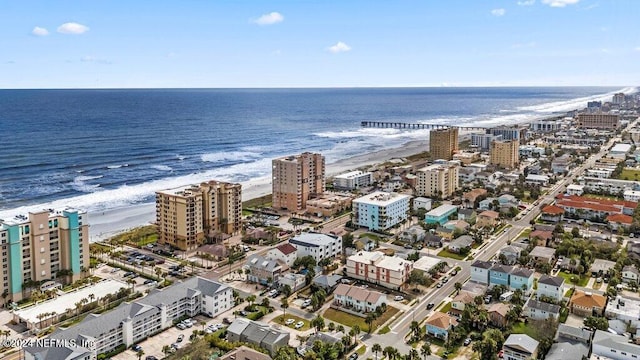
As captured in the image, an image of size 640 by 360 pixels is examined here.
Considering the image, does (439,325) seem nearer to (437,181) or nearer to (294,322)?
Result: (294,322)

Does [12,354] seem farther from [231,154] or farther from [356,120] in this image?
[356,120]

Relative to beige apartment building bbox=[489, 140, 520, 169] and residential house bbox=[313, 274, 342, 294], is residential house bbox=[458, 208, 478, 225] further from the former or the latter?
beige apartment building bbox=[489, 140, 520, 169]

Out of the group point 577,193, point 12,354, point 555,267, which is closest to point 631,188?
point 577,193

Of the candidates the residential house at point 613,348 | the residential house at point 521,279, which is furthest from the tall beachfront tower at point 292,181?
the residential house at point 613,348

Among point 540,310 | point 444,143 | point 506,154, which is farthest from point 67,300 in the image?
point 506,154

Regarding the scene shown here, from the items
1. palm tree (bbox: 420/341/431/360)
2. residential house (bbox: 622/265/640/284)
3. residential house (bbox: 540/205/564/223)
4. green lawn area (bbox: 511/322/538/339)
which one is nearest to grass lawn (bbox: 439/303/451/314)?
green lawn area (bbox: 511/322/538/339)

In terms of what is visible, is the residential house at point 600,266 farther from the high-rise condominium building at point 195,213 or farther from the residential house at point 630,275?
the high-rise condominium building at point 195,213
